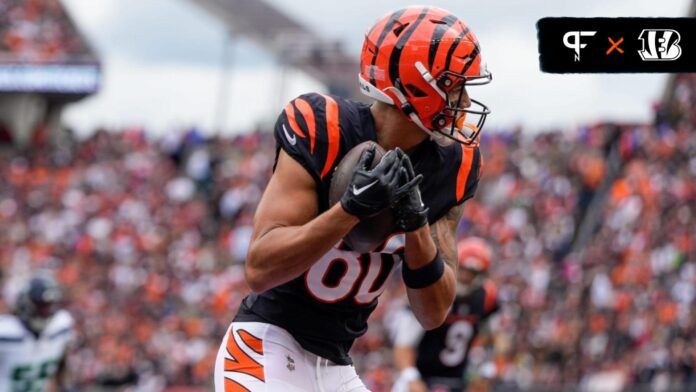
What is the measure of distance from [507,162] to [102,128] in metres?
11.1

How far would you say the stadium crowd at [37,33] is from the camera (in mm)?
28281

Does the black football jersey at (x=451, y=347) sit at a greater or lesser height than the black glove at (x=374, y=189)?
lesser

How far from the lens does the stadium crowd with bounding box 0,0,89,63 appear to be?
92.8ft

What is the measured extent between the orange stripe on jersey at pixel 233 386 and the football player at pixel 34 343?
412 cm

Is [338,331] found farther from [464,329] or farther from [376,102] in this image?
[464,329]

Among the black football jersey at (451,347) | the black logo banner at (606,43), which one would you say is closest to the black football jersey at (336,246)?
the black logo banner at (606,43)

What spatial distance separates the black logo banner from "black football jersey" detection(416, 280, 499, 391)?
4.05m

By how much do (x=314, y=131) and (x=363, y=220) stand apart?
1.26 feet

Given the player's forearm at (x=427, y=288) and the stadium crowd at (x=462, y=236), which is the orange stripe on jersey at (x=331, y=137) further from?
the stadium crowd at (x=462, y=236)

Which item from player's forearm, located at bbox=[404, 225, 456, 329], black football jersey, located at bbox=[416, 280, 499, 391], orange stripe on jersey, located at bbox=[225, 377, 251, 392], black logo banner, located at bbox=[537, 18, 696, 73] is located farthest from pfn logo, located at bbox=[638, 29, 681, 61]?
black football jersey, located at bbox=[416, 280, 499, 391]

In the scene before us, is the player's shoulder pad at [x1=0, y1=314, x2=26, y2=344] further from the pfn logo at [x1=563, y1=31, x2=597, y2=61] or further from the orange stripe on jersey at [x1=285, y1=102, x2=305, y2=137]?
the pfn logo at [x1=563, y1=31, x2=597, y2=61]

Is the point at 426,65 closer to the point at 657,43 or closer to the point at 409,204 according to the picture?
the point at 409,204

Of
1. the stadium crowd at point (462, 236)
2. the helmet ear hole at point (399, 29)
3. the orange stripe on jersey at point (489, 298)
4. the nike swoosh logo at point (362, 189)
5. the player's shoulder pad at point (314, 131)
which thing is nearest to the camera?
the nike swoosh logo at point (362, 189)

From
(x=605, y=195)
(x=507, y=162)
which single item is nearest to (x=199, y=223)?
(x=507, y=162)
